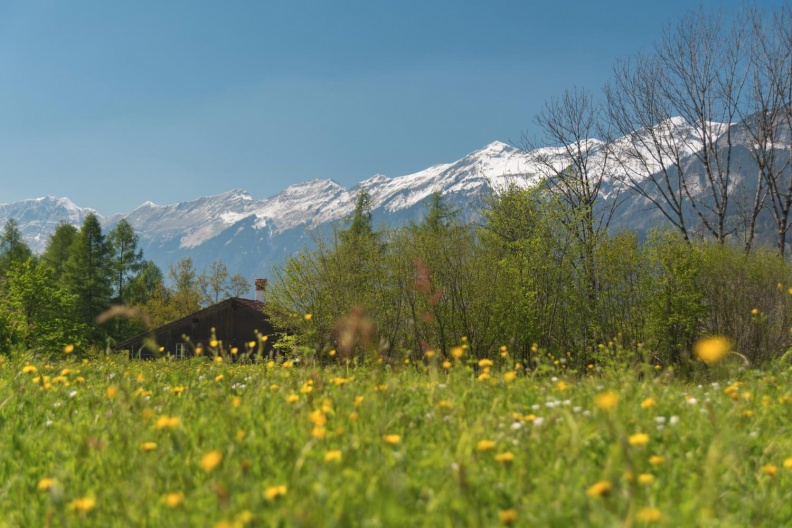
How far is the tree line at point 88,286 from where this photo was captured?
105 feet

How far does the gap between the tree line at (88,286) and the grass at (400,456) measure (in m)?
24.2

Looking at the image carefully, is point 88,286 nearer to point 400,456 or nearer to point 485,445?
point 400,456

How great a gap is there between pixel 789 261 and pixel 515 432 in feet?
61.0

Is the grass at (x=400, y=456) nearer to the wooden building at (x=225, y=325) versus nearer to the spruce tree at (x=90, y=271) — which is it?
the wooden building at (x=225, y=325)

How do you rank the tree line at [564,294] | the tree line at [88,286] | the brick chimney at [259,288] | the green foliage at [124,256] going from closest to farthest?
1. the tree line at [564,294]
2. the tree line at [88,286]
3. the brick chimney at [259,288]
4. the green foliage at [124,256]

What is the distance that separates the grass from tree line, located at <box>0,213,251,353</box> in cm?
2416

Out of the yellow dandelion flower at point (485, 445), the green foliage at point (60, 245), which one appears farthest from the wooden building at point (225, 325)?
the yellow dandelion flower at point (485, 445)

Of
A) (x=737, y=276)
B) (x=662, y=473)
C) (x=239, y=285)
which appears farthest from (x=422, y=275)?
(x=239, y=285)

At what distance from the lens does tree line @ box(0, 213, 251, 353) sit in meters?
32.0

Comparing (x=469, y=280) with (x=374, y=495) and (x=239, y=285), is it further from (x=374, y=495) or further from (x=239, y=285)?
(x=239, y=285)

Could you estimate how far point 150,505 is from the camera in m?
2.84

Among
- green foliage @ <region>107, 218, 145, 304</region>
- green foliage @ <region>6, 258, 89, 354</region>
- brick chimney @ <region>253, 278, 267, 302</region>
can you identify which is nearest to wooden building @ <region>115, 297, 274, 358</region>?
brick chimney @ <region>253, 278, 267, 302</region>

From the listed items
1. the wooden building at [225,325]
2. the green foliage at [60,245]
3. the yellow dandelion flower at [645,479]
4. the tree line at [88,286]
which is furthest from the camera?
the green foliage at [60,245]

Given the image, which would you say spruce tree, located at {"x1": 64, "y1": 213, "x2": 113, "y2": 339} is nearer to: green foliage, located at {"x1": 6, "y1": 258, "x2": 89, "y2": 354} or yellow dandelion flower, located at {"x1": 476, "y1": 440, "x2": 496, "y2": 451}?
green foliage, located at {"x1": 6, "y1": 258, "x2": 89, "y2": 354}
